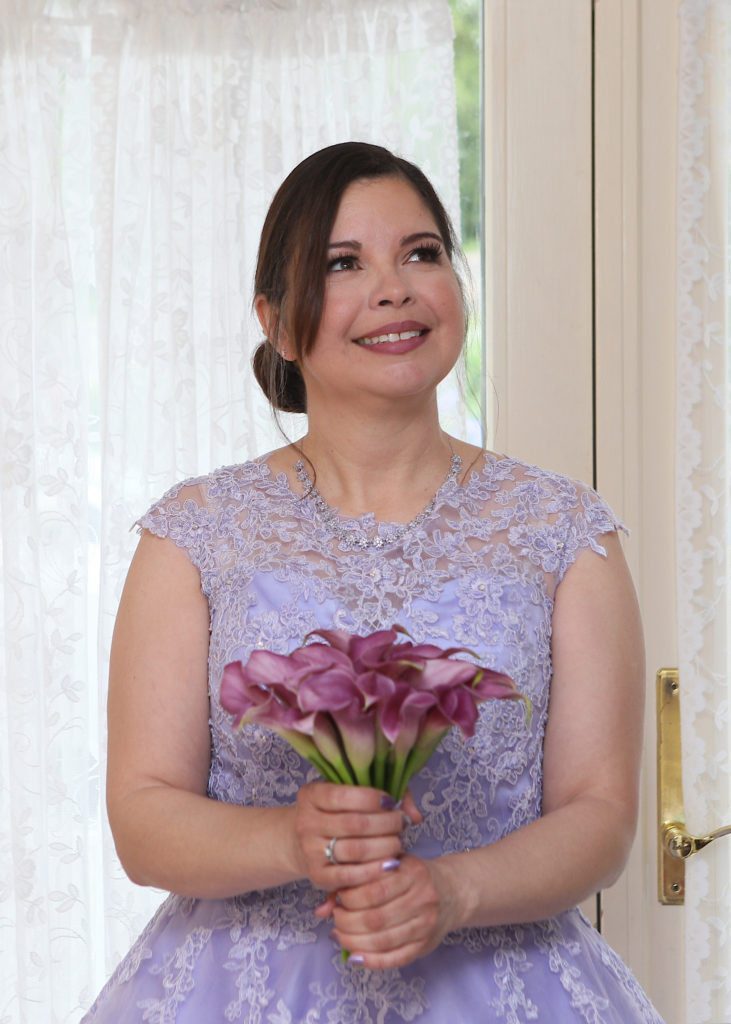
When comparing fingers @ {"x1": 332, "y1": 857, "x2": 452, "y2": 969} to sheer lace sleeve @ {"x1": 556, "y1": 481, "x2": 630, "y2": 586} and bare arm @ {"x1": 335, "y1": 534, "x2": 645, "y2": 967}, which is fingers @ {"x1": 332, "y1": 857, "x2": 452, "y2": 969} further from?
sheer lace sleeve @ {"x1": 556, "y1": 481, "x2": 630, "y2": 586}

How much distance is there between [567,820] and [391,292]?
67cm

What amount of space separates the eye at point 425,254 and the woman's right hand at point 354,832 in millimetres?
765

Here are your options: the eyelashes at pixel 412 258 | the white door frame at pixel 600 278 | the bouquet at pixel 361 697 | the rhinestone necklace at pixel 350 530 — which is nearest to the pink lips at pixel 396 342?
the eyelashes at pixel 412 258

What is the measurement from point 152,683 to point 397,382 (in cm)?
48

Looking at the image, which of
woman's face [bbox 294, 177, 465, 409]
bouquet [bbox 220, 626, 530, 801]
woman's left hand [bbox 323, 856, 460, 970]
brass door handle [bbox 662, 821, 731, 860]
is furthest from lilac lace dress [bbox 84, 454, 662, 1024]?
brass door handle [bbox 662, 821, 731, 860]

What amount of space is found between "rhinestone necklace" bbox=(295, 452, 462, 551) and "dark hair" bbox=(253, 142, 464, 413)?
0.60 feet

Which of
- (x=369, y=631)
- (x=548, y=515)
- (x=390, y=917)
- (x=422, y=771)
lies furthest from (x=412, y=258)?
(x=390, y=917)

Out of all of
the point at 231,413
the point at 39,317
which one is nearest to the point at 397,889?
the point at 231,413

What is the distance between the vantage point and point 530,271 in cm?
251

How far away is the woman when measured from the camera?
151cm

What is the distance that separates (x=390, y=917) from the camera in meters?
1.25

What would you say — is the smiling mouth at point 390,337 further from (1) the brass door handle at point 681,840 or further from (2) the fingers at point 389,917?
(1) the brass door handle at point 681,840

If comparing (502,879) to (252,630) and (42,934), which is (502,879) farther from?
(42,934)

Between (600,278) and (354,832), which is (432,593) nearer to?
(354,832)
